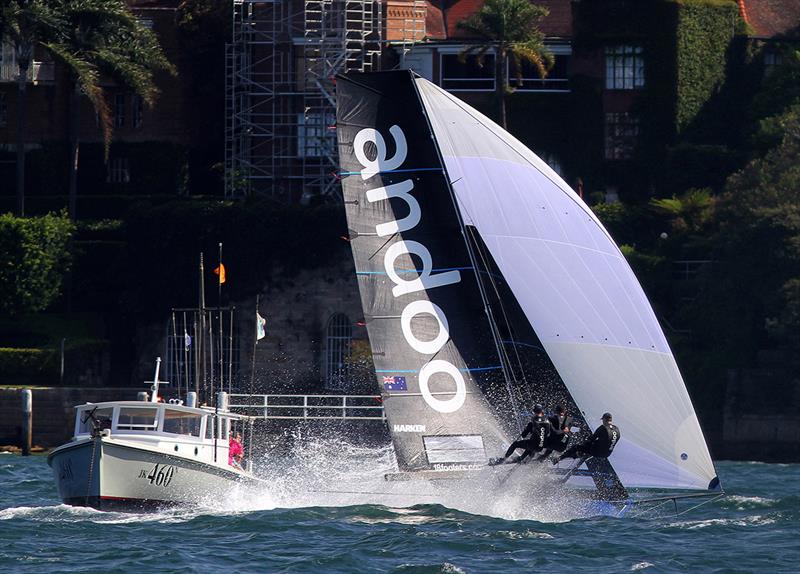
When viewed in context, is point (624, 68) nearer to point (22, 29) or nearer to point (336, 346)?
point (336, 346)

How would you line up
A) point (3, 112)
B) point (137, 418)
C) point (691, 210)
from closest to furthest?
point (137, 418) < point (691, 210) < point (3, 112)

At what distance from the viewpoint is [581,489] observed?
24125mm

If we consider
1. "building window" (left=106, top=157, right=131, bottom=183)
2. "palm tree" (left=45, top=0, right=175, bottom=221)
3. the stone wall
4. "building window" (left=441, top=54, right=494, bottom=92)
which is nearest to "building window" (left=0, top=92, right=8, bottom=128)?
"building window" (left=106, top=157, right=131, bottom=183)

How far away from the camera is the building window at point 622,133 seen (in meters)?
53.4

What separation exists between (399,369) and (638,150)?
30260mm

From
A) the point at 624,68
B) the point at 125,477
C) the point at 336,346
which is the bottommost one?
the point at 125,477

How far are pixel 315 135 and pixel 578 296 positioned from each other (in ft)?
97.0

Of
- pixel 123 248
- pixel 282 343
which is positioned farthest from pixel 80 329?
pixel 282 343

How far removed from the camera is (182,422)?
88.1 ft

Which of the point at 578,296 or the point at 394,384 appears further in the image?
the point at 394,384

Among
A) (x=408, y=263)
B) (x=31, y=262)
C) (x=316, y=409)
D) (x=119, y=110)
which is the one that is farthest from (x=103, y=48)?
(x=408, y=263)

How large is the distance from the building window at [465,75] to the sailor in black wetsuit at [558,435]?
3064 centimetres

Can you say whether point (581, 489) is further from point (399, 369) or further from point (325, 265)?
point (325, 265)

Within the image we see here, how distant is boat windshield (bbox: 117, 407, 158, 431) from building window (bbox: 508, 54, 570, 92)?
96.8 feet
